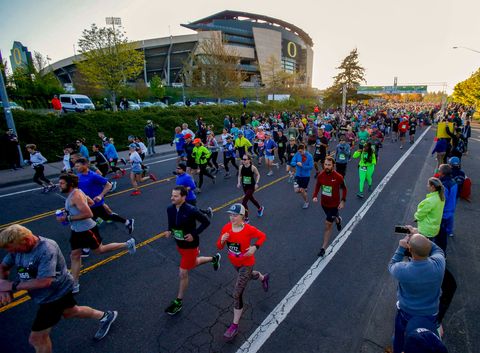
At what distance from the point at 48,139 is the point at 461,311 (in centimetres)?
1941

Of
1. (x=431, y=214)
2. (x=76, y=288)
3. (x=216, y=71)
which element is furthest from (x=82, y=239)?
(x=216, y=71)

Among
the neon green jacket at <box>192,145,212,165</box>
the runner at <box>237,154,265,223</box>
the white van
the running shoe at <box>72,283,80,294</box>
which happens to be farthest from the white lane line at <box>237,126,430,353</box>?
the white van

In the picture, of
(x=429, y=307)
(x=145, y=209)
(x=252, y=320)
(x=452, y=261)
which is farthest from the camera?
(x=145, y=209)

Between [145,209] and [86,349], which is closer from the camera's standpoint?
[86,349]

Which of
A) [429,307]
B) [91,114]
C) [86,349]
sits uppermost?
[91,114]

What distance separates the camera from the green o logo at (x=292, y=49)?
306 ft

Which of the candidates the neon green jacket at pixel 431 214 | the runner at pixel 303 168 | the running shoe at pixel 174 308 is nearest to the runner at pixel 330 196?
the neon green jacket at pixel 431 214

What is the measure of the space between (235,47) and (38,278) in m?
78.4

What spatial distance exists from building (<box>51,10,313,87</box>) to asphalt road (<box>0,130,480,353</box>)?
6830cm

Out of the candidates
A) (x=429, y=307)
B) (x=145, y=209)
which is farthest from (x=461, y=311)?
(x=145, y=209)

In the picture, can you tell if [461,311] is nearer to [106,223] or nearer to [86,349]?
[86,349]

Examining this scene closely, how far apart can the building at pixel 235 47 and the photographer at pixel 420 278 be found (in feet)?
237

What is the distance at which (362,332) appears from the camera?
3.63 m

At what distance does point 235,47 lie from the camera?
238 feet
